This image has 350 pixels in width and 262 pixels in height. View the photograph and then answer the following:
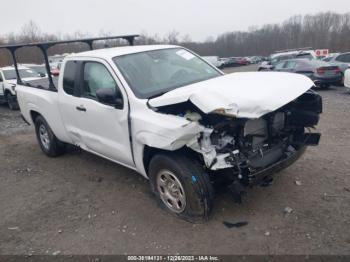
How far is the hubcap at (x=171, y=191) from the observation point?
385cm

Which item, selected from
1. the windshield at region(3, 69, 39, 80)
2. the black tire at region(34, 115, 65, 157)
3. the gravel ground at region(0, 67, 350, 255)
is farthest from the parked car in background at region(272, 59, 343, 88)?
the windshield at region(3, 69, 39, 80)

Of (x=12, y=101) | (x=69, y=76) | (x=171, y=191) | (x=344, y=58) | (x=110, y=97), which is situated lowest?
(x=12, y=101)

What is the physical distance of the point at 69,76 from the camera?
5.26m

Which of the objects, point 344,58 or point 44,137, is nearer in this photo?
point 44,137

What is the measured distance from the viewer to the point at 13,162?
6.89 metres

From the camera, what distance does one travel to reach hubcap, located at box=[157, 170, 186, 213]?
3.85 m

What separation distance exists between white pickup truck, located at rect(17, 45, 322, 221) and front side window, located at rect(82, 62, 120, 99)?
0.01m

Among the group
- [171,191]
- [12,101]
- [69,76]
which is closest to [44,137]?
[69,76]

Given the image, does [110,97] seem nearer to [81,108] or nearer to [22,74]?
[81,108]

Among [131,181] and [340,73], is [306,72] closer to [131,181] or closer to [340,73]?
[340,73]

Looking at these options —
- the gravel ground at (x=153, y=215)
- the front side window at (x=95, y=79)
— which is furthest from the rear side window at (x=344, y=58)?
the front side window at (x=95, y=79)

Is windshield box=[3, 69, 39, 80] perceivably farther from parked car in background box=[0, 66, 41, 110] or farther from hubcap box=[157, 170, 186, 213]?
hubcap box=[157, 170, 186, 213]

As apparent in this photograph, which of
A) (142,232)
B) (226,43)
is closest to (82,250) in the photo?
(142,232)

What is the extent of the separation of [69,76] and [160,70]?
1.51 m
